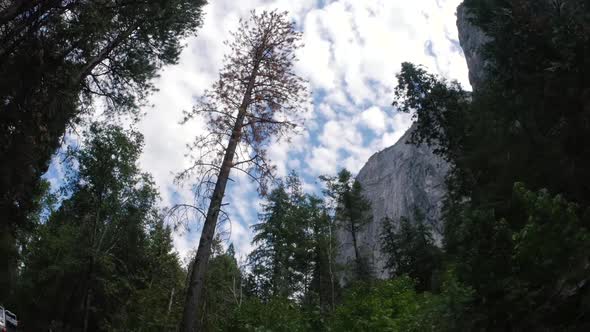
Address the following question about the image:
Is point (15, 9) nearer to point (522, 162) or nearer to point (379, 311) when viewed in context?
point (379, 311)

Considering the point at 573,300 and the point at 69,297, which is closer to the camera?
the point at 573,300

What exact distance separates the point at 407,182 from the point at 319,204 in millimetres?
44354

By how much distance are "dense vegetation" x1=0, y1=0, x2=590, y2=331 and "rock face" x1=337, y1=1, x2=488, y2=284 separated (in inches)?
1323

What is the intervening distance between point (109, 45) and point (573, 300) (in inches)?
440

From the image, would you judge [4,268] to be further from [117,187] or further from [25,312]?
[25,312]

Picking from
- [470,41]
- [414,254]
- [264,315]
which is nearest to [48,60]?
[264,315]

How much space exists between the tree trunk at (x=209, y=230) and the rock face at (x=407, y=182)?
54.2m

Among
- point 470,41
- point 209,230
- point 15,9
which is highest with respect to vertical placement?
point 470,41

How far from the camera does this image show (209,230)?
8.21m

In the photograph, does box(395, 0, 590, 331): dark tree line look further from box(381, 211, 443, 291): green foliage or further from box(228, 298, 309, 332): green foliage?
box(381, 211, 443, 291): green foliage

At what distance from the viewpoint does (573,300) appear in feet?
17.9

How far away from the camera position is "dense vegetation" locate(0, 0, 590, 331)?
6.88 m

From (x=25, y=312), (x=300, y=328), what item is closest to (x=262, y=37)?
(x=300, y=328)

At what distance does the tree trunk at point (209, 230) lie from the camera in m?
7.53
